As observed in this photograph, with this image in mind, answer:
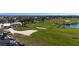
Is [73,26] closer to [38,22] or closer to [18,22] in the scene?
[38,22]

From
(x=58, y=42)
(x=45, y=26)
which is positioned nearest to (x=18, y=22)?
(x=45, y=26)
